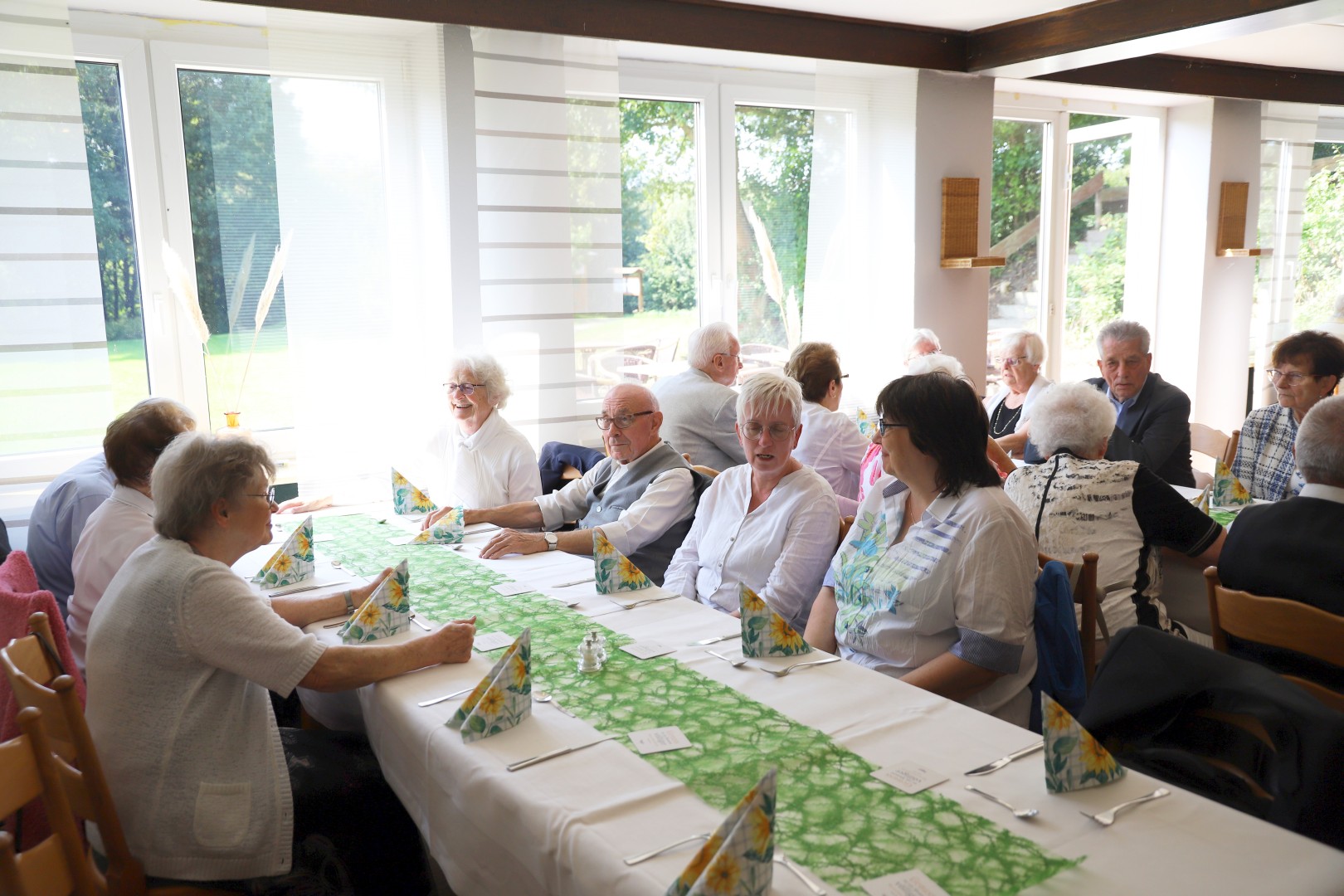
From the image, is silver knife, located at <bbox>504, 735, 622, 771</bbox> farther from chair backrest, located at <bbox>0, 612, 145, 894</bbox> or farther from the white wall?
the white wall

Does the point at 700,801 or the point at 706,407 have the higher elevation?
the point at 706,407

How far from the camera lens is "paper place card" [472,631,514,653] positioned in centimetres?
207

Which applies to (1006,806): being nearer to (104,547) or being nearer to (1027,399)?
(104,547)

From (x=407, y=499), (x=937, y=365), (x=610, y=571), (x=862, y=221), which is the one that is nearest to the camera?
(x=610, y=571)

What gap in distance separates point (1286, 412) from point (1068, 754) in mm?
2809

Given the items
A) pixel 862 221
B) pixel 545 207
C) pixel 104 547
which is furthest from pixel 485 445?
pixel 862 221

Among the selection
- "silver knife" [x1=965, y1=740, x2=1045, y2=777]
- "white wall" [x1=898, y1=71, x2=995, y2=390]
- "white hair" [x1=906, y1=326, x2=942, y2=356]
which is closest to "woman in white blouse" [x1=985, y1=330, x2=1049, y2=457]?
"white hair" [x1=906, y1=326, x2=942, y2=356]

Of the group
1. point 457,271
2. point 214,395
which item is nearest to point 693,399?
point 457,271

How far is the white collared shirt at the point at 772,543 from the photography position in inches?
99.7

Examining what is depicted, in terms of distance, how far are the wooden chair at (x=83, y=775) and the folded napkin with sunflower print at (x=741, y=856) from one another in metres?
1.04

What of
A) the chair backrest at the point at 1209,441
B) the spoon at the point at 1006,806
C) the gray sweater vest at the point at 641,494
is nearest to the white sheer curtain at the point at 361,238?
the gray sweater vest at the point at 641,494

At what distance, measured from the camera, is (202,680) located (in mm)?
1731

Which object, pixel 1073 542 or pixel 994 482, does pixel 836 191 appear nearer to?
pixel 1073 542

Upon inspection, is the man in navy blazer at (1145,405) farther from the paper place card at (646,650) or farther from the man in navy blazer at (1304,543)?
the paper place card at (646,650)
